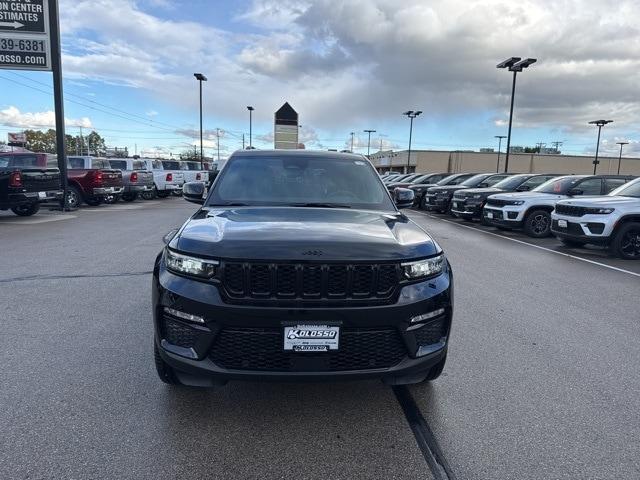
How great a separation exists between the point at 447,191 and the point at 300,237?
16153 mm

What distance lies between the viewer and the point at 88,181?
1864cm

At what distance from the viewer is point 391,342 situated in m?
2.83

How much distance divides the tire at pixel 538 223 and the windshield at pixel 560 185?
0.70m

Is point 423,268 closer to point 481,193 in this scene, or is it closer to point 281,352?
point 281,352

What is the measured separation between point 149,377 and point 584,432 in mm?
3015

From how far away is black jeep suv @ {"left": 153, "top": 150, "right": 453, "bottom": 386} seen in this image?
272 cm

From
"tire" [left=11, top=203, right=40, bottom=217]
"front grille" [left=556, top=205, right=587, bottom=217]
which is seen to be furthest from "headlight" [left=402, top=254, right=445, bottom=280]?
"tire" [left=11, top=203, right=40, bottom=217]

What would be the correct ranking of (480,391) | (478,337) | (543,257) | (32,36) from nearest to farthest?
1. (480,391)
2. (478,337)
3. (543,257)
4. (32,36)

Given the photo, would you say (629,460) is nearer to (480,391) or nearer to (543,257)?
(480,391)

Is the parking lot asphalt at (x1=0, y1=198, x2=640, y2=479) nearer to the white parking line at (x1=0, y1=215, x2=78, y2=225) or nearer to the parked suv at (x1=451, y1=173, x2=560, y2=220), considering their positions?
the white parking line at (x1=0, y1=215, x2=78, y2=225)

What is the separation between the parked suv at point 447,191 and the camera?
18.2m

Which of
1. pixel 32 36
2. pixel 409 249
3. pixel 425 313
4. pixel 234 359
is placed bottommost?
pixel 234 359

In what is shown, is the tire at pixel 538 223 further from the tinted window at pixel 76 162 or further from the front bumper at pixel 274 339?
the tinted window at pixel 76 162

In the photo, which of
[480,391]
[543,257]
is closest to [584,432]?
[480,391]
